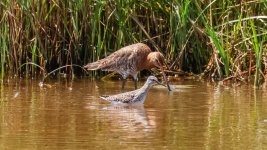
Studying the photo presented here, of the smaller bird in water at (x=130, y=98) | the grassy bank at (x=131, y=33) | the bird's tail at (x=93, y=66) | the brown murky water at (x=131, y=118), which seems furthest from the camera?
the grassy bank at (x=131, y=33)

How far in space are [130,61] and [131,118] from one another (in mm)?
3275

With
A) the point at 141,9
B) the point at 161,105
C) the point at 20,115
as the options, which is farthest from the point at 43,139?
the point at 141,9

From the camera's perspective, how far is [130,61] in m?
11.9

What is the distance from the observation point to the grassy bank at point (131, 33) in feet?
38.7

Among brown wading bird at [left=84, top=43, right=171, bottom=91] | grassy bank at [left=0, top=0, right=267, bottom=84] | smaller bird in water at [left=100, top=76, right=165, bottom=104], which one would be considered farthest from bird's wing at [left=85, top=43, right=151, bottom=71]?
smaller bird in water at [left=100, top=76, right=165, bottom=104]

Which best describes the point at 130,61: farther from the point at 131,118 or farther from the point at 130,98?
the point at 131,118

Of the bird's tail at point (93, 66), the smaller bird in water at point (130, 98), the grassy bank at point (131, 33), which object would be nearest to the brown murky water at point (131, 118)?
the smaller bird in water at point (130, 98)

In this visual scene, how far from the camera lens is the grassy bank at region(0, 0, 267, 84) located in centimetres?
1180

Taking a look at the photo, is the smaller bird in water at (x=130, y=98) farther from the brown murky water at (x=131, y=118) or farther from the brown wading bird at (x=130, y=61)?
the brown wading bird at (x=130, y=61)

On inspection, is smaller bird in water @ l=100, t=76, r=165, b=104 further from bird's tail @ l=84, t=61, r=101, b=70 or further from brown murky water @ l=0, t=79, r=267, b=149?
bird's tail @ l=84, t=61, r=101, b=70

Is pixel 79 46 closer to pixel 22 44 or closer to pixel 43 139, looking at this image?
pixel 22 44

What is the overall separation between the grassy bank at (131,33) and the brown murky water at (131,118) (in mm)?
514

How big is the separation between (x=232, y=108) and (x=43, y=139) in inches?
114

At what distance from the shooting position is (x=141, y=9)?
12.4 meters
